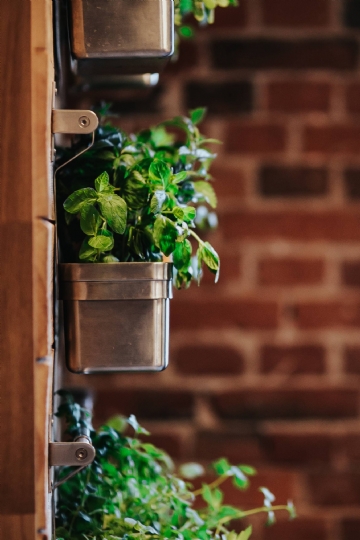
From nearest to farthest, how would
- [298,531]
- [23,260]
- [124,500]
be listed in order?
1. [23,260]
2. [124,500]
3. [298,531]

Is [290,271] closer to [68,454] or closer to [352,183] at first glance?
[352,183]

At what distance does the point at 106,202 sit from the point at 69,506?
1.29ft

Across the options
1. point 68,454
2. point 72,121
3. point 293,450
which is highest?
point 72,121

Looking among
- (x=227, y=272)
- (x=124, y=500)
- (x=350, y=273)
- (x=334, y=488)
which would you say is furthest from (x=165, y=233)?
(x=334, y=488)

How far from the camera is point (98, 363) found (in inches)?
24.2

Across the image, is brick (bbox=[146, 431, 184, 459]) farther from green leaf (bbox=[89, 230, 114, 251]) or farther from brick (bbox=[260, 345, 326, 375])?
green leaf (bbox=[89, 230, 114, 251])

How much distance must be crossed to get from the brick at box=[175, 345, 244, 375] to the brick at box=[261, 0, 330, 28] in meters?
0.62

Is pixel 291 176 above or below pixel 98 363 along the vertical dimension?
above

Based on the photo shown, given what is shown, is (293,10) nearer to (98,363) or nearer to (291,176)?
(291,176)

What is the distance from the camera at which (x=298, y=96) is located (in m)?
1.14

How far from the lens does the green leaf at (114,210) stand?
1.96 ft

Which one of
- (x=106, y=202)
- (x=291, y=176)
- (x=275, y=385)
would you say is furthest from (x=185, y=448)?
(x=106, y=202)

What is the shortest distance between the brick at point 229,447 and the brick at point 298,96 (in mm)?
627

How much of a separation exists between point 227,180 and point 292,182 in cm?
12
